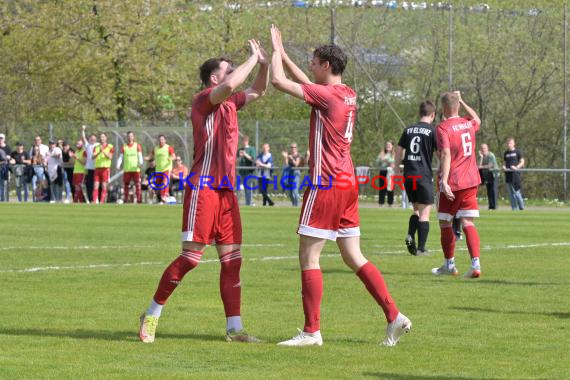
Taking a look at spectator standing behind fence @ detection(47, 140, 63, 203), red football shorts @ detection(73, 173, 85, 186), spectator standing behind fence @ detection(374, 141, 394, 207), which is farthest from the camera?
spectator standing behind fence @ detection(47, 140, 63, 203)

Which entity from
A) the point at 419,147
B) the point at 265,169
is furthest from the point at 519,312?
the point at 265,169

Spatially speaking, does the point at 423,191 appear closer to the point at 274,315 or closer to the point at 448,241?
the point at 448,241

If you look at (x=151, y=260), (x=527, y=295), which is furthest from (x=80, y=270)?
(x=527, y=295)

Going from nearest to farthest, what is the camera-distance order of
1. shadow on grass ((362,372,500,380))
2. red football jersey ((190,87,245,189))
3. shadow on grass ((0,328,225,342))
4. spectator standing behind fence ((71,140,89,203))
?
shadow on grass ((362,372,500,380))
red football jersey ((190,87,245,189))
shadow on grass ((0,328,225,342))
spectator standing behind fence ((71,140,89,203))

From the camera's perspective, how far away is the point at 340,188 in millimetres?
8625

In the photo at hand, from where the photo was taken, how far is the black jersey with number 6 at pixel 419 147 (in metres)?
16.3

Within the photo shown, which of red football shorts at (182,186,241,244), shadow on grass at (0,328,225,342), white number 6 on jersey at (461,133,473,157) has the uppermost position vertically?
white number 6 on jersey at (461,133,473,157)

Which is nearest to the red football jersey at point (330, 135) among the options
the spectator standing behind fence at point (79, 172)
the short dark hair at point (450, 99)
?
the short dark hair at point (450, 99)

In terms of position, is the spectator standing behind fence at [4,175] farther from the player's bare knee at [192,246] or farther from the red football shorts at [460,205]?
the player's bare knee at [192,246]

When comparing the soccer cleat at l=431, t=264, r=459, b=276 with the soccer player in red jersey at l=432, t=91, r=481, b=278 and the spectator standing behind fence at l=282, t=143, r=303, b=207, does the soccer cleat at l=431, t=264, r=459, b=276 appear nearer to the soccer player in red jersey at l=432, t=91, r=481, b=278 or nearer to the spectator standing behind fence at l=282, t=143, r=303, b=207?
the soccer player in red jersey at l=432, t=91, r=481, b=278

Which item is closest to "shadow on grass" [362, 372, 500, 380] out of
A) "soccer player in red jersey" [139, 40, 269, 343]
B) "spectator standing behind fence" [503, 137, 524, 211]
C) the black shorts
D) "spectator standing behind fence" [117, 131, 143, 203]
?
"soccer player in red jersey" [139, 40, 269, 343]

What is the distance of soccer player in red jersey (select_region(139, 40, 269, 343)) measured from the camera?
28.8ft

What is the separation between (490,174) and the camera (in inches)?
1340

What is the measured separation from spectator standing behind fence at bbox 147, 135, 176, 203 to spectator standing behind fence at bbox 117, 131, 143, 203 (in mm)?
510
